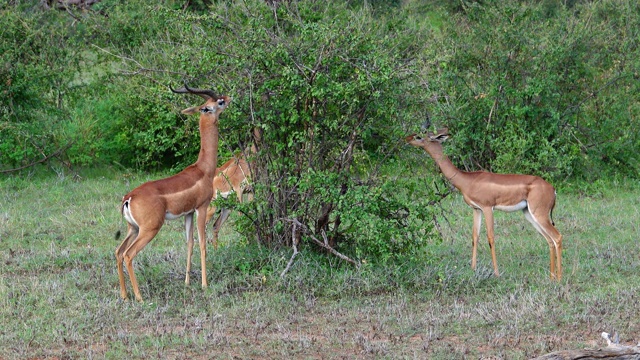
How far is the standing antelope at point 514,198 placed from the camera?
8.23 metres

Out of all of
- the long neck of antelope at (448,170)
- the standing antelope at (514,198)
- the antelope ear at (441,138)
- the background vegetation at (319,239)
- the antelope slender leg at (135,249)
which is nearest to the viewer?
the background vegetation at (319,239)

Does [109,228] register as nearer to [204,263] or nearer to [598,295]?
[204,263]

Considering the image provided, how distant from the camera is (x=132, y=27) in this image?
49.6ft

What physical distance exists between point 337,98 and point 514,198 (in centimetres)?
197

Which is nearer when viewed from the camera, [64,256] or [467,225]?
[64,256]

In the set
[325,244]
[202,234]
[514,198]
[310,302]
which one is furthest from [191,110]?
[514,198]

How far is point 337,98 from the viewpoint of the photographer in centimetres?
748

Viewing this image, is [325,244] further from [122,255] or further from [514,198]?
[514,198]

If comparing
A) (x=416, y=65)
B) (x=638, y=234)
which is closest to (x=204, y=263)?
(x=416, y=65)

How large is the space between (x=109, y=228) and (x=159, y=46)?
4385 mm

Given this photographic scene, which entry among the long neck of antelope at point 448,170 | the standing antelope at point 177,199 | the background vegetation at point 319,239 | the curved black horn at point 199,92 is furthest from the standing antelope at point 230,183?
the long neck of antelope at point 448,170

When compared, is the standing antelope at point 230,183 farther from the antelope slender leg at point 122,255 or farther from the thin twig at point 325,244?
the antelope slender leg at point 122,255

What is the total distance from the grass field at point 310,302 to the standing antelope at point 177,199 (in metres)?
0.32

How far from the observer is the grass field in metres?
6.12
